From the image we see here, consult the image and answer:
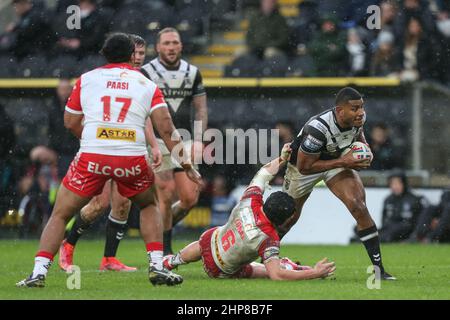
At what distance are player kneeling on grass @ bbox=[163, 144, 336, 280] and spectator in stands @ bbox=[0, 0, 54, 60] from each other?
33.0 feet

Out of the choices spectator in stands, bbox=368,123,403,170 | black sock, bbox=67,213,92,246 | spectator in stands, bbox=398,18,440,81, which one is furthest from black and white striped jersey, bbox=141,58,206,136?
spectator in stands, bbox=398,18,440,81

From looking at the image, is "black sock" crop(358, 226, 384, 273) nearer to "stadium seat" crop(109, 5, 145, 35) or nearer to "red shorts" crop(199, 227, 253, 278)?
"red shorts" crop(199, 227, 253, 278)

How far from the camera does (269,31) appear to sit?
19547 millimetres

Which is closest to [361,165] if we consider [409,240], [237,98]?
[409,240]

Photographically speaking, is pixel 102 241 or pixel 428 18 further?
pixel 428 18

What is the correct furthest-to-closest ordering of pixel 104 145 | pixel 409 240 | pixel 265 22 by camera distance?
pixel 265 22 → pixel 409 240 → pixel 104 145

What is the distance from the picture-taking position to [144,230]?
31.0 ft

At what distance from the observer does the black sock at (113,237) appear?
1156 centimetres

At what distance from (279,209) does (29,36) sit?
440 inches

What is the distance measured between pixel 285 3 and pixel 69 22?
4348 millimetres

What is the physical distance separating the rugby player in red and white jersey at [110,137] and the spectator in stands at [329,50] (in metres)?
9.15

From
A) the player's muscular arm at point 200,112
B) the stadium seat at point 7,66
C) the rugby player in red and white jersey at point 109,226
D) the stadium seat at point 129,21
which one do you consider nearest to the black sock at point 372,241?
the rugby player in red and white jersey at point 109,226

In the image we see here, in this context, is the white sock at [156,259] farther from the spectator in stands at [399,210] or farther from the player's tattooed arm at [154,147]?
the spectator in stands at [399,210]

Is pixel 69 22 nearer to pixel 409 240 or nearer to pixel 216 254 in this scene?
pixel 409 240
